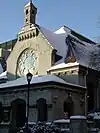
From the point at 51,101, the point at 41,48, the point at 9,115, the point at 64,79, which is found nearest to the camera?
the point at 51,101

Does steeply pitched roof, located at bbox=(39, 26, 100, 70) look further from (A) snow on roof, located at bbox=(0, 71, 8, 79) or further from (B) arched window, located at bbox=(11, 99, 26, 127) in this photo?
(A) snow on roof, located at bbox=(0, 71, 8, 79)

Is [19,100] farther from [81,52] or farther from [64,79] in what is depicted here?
[81,52]

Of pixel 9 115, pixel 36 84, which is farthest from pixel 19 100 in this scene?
pixel 36 84

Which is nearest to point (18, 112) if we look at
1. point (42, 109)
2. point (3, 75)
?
point (42, 109)

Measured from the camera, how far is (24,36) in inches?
1753

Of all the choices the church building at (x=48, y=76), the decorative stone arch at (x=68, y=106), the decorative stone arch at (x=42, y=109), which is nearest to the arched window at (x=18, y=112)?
the church building at (x=48, y=76)

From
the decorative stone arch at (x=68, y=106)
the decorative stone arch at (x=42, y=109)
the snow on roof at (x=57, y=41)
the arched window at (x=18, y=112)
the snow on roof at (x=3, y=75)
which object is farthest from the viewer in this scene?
the snow on roof at (x=3, y=75)

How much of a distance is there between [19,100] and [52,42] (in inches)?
395

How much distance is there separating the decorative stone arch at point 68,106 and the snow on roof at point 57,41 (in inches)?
272

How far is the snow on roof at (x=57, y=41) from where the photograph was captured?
137ft

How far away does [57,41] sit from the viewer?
4394 centimetres

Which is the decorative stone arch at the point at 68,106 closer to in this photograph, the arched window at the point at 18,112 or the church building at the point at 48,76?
the church building at the point at 48,76

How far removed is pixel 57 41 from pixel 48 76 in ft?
28.9

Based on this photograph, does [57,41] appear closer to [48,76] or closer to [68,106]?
[48,76]
